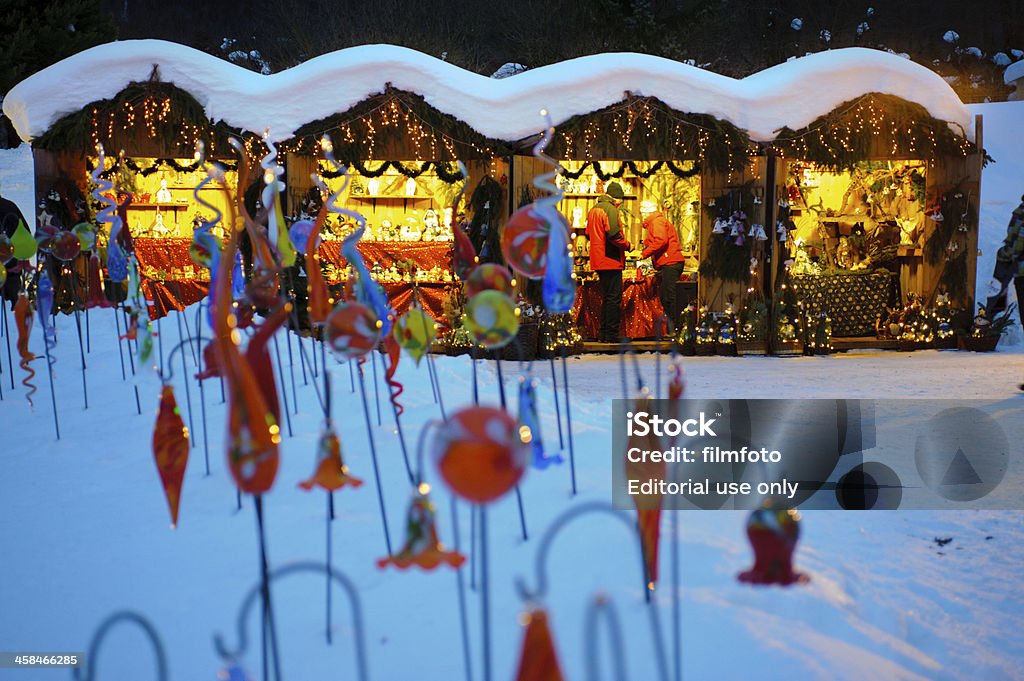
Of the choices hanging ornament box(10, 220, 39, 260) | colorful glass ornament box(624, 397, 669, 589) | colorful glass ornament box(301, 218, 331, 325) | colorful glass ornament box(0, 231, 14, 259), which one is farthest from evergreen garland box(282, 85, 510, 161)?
colorful glass ornament box(624, 397, 669, 589)

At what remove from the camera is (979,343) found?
1161 centimetres

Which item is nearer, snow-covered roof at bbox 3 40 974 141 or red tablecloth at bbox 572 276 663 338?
snow-covered roof at bbox 3 40 974 141

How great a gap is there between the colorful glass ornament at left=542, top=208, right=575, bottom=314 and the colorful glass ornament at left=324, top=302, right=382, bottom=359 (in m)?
1.44

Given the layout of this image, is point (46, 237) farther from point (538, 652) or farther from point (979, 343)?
point (979, 343)

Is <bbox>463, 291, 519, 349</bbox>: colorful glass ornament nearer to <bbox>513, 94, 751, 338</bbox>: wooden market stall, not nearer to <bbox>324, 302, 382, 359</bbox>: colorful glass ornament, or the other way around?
<bbox>324, 302, 382, 359</bbox>: colorful glass ornament

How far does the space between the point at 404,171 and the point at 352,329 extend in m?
9.30

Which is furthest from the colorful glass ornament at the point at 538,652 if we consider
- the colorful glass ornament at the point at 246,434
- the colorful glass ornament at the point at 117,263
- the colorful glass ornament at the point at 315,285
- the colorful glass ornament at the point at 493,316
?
the colorful glass ornament at the point at 117,263

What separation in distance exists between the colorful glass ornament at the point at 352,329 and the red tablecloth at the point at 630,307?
8.27 meters

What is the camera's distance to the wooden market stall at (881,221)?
36.1 ft

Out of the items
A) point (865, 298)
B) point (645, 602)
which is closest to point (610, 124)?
point (865, 298)

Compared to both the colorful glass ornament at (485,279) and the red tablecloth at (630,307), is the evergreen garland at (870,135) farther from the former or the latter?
the colorful glass ornament at (485,279)

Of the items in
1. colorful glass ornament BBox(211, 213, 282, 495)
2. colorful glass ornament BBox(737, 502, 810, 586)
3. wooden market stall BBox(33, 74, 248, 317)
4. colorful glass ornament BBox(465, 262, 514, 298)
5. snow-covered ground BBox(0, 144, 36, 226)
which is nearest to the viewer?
colorful glass ornament BBox(737, 502, 810, 586)

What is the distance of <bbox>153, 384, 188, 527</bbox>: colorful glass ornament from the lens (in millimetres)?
3385

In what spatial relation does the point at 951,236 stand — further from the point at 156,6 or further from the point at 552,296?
the point at 156,6
